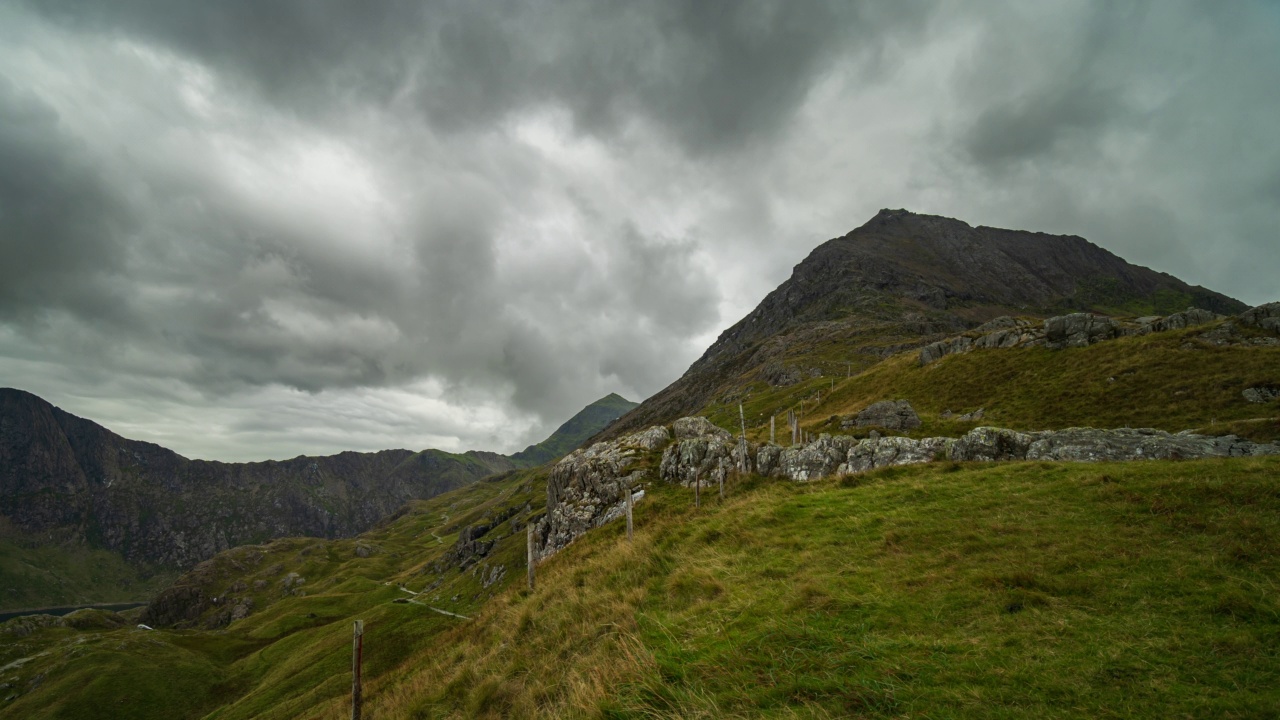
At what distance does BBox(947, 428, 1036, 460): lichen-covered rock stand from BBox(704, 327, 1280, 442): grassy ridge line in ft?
35.5

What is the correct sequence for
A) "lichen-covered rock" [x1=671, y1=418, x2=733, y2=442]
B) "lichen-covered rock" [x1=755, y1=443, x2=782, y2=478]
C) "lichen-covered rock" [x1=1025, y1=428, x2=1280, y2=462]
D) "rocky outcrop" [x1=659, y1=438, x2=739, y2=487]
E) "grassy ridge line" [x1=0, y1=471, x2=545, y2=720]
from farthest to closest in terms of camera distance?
1. "grassy ridge line" [x1=0, y1=471, x2=545, y2=720]
2. "lichen-covered rock" [x1=671, y1=418, x2=733, y2=442]
3. "rocky outcrop" [x1=659, y1=438, x2=739, y2=487]
4. "lichen-covered rock" [x1=755, y1=443, x2=782, y2=478]
5. "lichen-covered rock" [x1=1025, y1=428, x2=1280, y2=462]

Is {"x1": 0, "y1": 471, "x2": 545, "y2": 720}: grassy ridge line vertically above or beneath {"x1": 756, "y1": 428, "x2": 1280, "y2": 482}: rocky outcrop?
beneath

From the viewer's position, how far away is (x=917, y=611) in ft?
33.0

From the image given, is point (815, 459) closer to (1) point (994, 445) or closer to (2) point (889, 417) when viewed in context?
(1) point (994, 445)

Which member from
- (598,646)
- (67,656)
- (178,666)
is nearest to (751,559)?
(598,646)

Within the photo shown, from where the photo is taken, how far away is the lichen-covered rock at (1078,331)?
56406mm

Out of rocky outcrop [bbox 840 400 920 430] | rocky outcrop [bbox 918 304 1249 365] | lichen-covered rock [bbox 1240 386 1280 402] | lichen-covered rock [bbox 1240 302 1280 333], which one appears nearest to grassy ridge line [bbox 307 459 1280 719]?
lichen-covered rock [bbox 1240 386 1280 402]

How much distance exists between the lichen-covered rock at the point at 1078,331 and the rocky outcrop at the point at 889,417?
20.5 m

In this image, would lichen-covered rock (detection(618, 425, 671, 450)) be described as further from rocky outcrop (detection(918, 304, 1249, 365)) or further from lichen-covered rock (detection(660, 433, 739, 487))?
rocky outcrop (detection(918, 304, 1249, 365))

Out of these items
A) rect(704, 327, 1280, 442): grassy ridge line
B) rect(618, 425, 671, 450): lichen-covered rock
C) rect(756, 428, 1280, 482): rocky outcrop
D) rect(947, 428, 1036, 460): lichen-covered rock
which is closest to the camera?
rect(756, 428, 1280, 482): rocky outcrop

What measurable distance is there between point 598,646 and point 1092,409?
169ft

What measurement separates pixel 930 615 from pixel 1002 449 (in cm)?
2308

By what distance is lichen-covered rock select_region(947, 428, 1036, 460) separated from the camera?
2725 cm

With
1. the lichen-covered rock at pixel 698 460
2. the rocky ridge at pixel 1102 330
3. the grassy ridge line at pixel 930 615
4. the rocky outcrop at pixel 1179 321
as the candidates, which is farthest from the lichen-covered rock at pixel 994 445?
the rocky outcrop at pixel 1179 321
